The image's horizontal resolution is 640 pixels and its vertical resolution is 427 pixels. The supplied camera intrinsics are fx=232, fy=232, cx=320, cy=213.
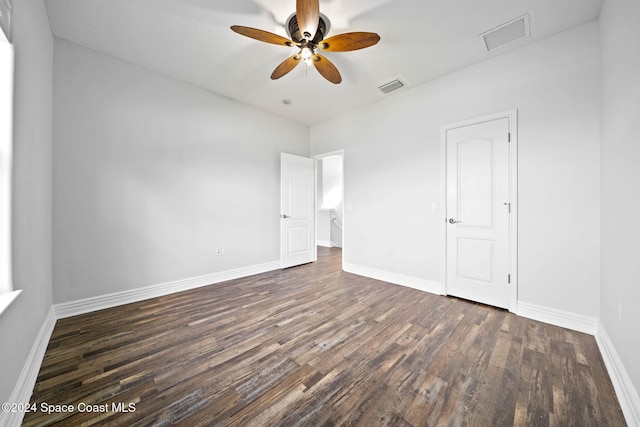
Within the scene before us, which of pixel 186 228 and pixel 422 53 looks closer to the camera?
pixel 422 53

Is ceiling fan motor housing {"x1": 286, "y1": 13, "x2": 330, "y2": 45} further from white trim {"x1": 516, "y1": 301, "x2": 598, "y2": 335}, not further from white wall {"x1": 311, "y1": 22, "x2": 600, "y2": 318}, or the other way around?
white trim {"x1": 516, "y1": 301, "x2": 598, "y2": 335}

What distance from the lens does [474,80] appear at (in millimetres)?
2744

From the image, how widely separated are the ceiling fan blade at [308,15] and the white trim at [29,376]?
2747 millimetres

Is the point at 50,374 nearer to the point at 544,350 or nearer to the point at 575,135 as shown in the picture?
the point at 544,350

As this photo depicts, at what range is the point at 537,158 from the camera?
235cm

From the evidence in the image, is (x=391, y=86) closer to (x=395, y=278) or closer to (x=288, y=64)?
(x=288, y=64)

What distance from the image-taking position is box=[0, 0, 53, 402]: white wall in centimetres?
126

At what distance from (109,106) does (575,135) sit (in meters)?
4.81

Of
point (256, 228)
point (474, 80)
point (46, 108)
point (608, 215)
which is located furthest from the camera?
point (256, 228)

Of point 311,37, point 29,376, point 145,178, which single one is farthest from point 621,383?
point 145,178

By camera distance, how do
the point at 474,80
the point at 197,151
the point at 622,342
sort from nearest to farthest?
the point at 622,342, the point at 474,80, the point at 197,151

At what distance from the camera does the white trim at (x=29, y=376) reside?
1117mm

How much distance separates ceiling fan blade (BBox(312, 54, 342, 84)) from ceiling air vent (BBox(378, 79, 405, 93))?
→ 1.04 metres

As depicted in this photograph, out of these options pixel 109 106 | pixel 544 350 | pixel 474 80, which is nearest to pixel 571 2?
pixel 474 80
